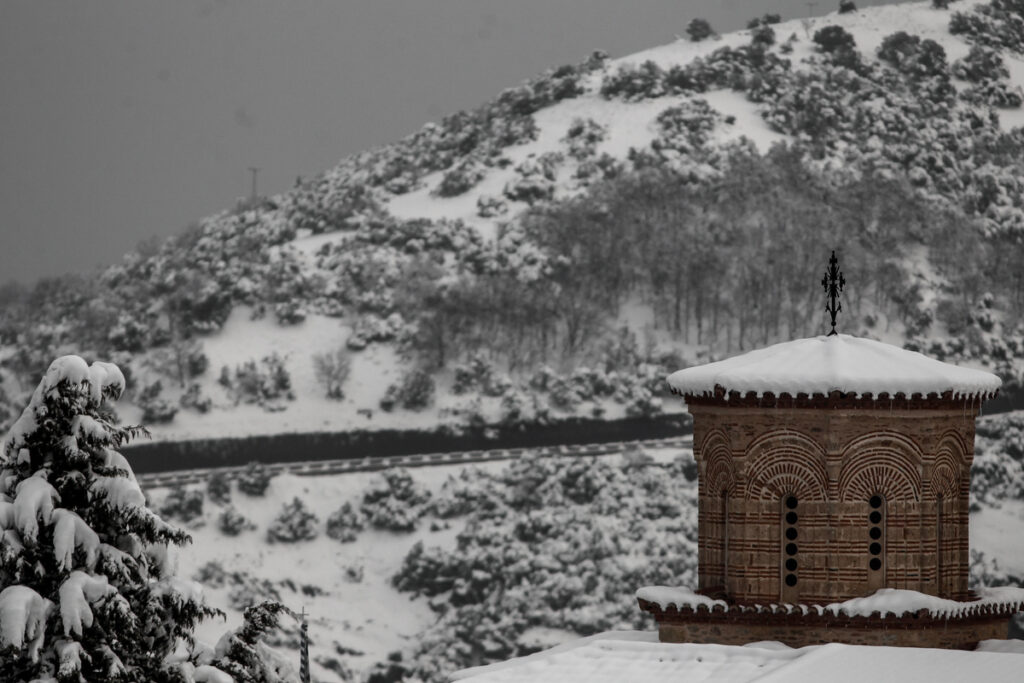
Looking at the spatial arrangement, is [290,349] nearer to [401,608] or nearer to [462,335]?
[462,335]

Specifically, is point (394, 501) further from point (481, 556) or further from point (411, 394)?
point (411, 394)

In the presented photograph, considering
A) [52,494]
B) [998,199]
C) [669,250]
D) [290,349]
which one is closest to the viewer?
[52,494]

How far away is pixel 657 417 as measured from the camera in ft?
243

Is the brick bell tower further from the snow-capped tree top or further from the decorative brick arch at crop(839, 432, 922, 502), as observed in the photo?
the snow-capped tree top

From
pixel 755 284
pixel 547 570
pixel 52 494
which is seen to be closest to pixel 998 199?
pixel 755 284

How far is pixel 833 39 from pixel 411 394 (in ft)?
158

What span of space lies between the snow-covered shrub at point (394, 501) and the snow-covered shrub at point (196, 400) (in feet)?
30.0

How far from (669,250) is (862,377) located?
62473mm

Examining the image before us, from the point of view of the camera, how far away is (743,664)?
20297 millimetres

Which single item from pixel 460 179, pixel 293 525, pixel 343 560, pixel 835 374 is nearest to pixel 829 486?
pixel 835 374

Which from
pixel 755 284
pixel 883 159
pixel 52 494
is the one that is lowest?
pixel 52 494

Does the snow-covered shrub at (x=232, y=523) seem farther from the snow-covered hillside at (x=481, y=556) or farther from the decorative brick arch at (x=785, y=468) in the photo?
the decorative brick arch at (x=785, y=468)

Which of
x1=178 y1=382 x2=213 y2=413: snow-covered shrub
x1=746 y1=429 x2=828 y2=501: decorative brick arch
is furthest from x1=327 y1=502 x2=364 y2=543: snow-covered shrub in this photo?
x1=746 y1=429 x2=828 y2=501: decorative brick arch

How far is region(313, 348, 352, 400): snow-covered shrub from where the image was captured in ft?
250
